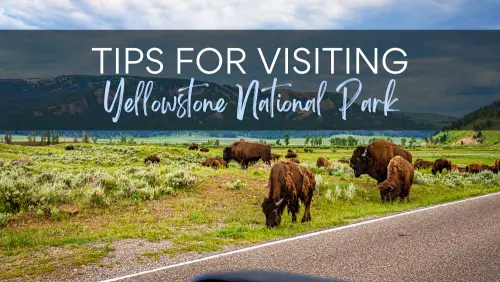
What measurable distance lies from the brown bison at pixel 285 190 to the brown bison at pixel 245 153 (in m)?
26.5

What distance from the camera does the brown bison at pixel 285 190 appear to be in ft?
45.4

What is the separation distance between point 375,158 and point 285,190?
1260 centimetres

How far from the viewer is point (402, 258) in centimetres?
961

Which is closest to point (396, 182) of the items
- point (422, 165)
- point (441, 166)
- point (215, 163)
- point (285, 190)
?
point (285, 190)

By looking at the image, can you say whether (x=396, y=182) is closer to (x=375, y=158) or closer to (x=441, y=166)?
(x=375, y=158)

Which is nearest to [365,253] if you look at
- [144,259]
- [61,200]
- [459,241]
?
[459,241]

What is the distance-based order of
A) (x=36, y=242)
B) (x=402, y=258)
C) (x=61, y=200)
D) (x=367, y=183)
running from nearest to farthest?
(x=402, y=258) < (x=36, y=242) < (x=61, y=200) < (x=367, y=183)

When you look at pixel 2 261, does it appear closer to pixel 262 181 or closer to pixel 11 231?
pixel 11 231

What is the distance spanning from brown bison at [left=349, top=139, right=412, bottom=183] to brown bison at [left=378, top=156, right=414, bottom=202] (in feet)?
13.7

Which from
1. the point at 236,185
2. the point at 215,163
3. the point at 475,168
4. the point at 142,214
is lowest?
the point at 475,168

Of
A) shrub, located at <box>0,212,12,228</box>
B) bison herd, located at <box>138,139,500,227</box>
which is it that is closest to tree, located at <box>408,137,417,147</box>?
bison herd, located at <box>138,139,500,227</box>

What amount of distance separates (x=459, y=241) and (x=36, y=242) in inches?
388

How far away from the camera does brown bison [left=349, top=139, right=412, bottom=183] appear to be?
25.7 m

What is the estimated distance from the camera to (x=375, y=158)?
25859mm
